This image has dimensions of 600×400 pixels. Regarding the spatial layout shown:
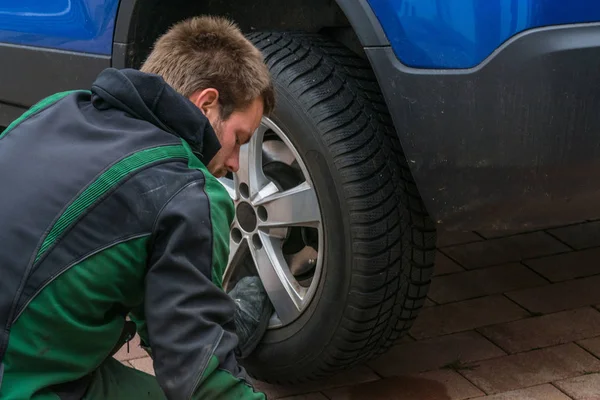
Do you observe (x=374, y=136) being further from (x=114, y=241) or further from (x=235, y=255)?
(x=114, y=241)

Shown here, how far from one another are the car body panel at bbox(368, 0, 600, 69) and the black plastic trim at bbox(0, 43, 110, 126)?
1086mm

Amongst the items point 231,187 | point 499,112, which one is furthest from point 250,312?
point 499,112

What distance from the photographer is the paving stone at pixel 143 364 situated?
10.2 ft

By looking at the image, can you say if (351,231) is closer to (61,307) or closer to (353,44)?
(353,44)

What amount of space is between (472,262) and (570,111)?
5.26 ft

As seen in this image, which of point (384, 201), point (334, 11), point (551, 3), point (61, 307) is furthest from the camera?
point (334, 11)

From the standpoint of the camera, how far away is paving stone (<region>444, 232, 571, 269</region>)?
3914 millimetres

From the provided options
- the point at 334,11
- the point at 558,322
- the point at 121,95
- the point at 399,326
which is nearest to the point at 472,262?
the point at 558,322

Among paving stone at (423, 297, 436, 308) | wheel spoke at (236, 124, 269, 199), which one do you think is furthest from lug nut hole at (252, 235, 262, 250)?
paving stone at (423, 297, 436, 308)

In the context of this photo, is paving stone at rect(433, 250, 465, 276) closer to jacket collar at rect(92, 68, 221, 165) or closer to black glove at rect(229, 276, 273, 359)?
black glove at rect(229, 276, 273, 359)

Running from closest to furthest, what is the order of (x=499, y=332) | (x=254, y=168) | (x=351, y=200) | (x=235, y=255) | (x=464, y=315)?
(x=351, y=200)
(x=254, y=168)
(x=235, y=255)
(x=499, y=332)
(x=464, y=315)

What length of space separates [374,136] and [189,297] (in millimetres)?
1013

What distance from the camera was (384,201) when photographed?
264 centimetres

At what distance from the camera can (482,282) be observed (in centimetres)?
374
